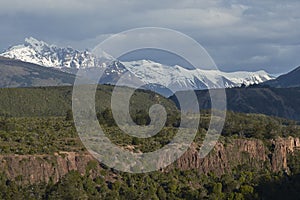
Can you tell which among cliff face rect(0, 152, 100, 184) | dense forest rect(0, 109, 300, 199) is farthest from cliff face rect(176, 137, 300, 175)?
cliff face rect(0, 152, 100, 184)

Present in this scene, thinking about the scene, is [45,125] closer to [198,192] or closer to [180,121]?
[180,121]

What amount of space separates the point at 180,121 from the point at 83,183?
59.4 m

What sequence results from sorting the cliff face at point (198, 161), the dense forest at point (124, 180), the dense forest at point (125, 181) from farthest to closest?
the cliff face at point (198, 161), the dense forest at point (124, 180), the dense forest at point (125, 181)

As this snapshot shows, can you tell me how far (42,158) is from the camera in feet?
358

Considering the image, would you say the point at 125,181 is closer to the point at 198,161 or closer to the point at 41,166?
the point at 41,166

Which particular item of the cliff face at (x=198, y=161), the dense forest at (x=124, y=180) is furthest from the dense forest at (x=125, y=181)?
the cliff face at (x=198, y=161)

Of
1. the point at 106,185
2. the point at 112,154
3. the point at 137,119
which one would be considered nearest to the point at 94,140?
the point at 112,154

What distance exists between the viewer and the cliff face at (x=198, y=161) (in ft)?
349

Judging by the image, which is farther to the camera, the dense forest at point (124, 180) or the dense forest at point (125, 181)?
the dense forest at point (124, 180)

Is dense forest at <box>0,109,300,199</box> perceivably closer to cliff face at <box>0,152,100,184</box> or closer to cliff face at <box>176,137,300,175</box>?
cliff face at <box>0,152,100,184</box>

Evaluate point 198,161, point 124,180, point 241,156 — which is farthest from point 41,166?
point 241,156

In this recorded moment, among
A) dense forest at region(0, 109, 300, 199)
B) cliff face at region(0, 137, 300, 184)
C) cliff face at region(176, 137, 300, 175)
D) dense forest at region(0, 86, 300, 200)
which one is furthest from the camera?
cliff face at region(176, 137, 300, 175)

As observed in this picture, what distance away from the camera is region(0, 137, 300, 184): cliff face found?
349ft

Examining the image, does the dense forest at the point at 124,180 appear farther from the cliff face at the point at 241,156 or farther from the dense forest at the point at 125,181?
the cliff face at the point at 241,156
